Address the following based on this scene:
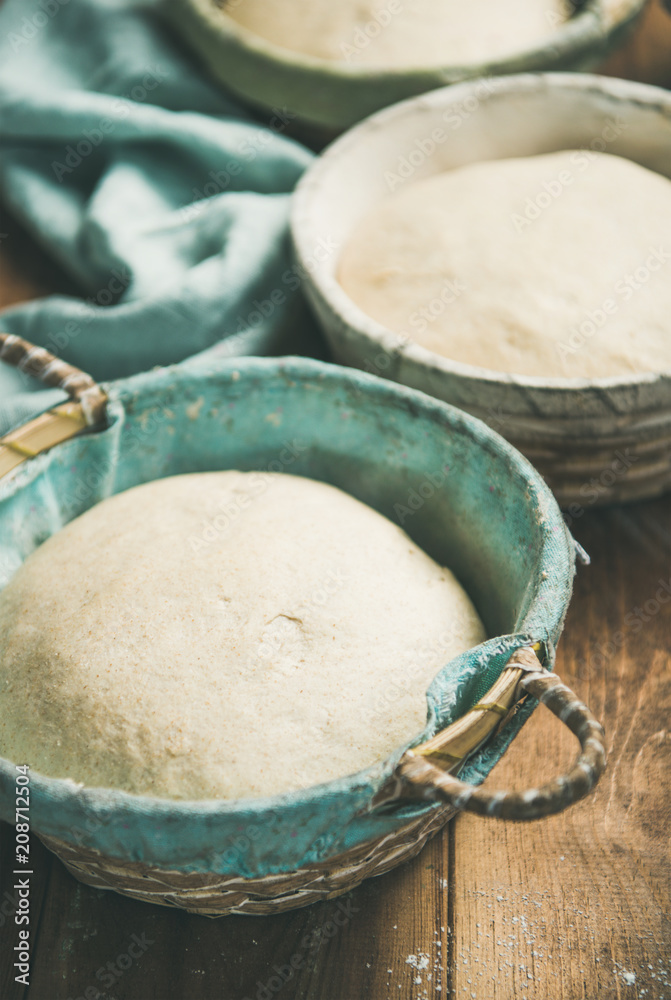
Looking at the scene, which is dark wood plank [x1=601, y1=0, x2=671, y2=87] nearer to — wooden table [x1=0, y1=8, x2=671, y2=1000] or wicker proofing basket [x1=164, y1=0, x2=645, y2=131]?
wicker proofing basket [x1=164, y1=0, x2=645, y2=131]

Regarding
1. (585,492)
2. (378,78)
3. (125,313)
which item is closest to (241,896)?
(585,492)

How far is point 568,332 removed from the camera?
2.57ft

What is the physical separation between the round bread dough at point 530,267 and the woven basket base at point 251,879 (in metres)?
0.44

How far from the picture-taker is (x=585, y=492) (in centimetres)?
80

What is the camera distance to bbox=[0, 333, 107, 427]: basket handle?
684mm

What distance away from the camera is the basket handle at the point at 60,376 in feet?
2.24

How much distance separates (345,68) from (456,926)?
97cm

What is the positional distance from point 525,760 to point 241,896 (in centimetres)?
27

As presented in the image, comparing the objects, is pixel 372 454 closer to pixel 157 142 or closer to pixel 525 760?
pixel 525 760

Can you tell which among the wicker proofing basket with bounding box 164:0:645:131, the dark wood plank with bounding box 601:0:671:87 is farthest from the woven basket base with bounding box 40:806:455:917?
the dark wood plank with bounding box 601:0:671:87
